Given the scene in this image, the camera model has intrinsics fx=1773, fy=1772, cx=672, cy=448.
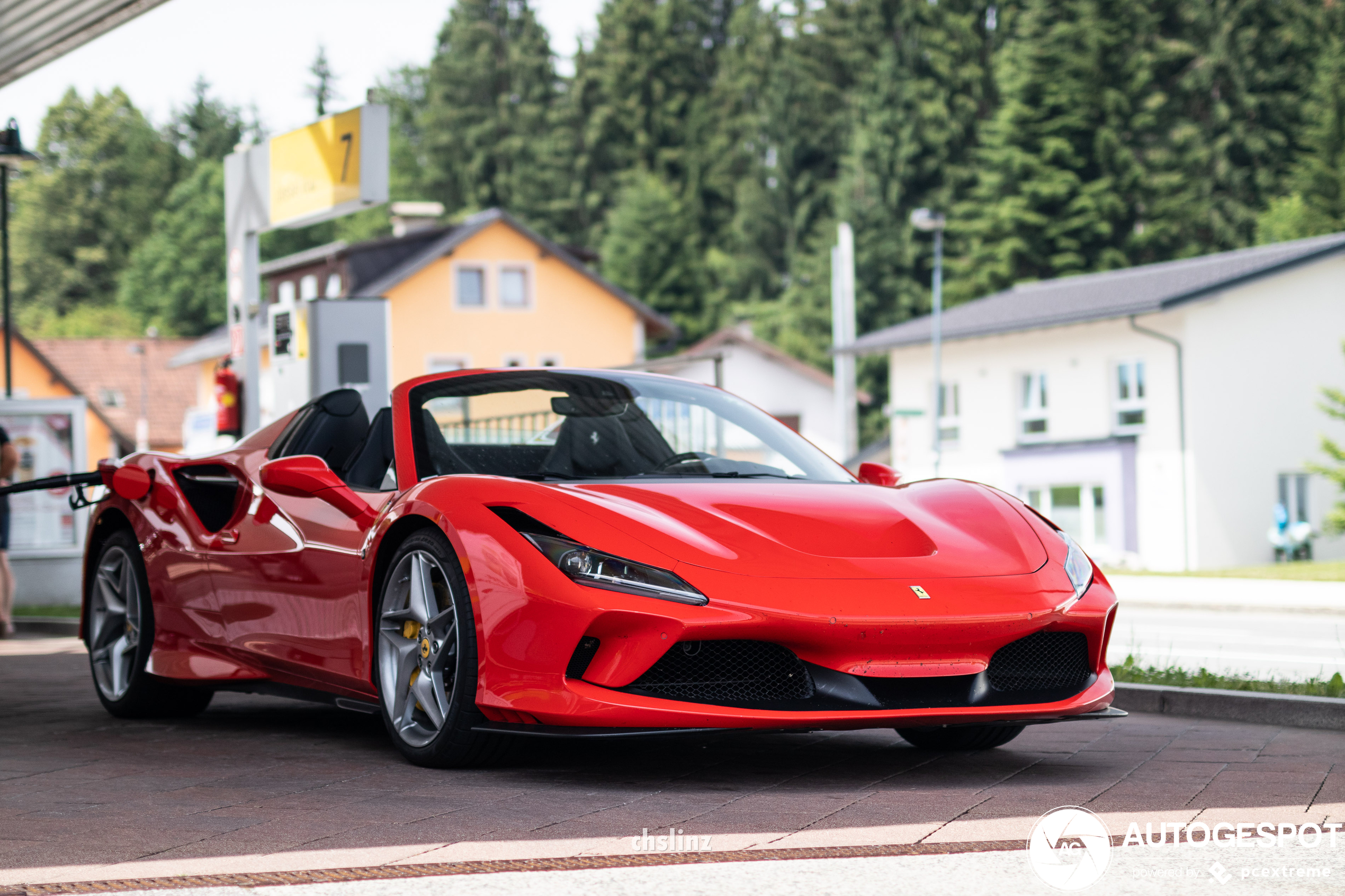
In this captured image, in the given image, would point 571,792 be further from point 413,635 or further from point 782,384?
point 782,384

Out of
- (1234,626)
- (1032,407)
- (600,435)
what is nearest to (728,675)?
(600,435)

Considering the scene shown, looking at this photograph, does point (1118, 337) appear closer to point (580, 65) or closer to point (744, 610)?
point (744, 610)

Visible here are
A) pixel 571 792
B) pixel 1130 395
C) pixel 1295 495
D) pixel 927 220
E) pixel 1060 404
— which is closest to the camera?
pixel 571 792

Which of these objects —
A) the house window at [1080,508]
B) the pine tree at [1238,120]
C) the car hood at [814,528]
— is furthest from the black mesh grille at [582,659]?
the pine tree at [1238,120]

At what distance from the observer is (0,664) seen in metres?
10.1

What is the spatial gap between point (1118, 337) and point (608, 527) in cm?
3917

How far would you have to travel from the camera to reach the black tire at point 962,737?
18.9 ft

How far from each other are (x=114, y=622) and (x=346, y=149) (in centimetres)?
784

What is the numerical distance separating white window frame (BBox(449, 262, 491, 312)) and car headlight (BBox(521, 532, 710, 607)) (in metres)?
54.4

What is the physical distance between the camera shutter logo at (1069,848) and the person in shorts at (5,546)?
1002 cm

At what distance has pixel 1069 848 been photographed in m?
3.95

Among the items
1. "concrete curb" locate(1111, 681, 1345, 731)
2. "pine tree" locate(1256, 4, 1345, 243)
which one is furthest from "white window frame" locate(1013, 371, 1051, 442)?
"concrete curb" locate(1111, 681, 1345, 731)

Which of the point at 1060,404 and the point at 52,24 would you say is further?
the point at 1060,404

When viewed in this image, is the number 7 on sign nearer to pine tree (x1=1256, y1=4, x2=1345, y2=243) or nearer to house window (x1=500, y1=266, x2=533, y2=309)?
house window (x1=500, y1=266, x2=533, y2=309)
